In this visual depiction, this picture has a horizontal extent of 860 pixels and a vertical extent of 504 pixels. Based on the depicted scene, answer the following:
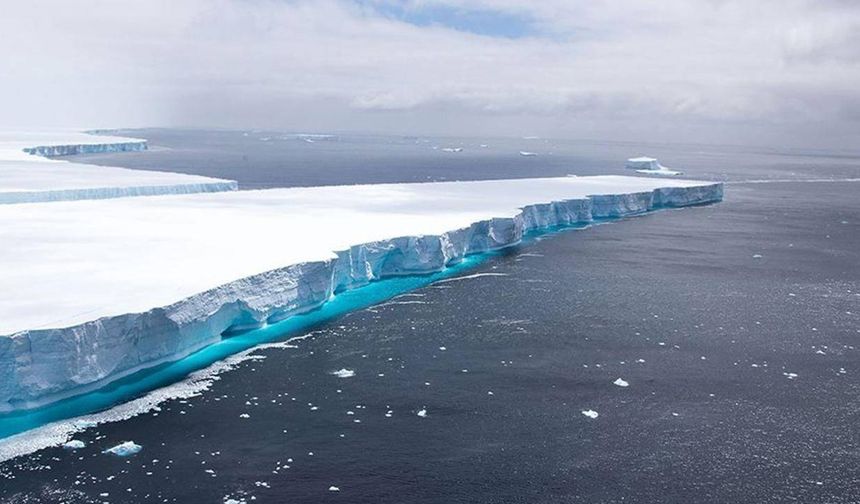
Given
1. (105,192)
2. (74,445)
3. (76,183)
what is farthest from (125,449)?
(76,183)

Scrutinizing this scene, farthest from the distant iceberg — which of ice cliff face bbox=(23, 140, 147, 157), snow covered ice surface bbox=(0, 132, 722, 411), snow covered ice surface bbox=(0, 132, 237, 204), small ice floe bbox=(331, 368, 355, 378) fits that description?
small ice floe bbox=(331, 368, 355, 378)

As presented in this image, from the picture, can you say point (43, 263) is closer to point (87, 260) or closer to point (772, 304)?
point (87, 260)

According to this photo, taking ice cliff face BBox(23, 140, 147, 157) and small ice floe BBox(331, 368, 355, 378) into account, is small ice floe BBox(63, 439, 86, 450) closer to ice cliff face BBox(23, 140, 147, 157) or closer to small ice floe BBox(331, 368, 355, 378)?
small ice floe BBox(331, 368, 355, 378)

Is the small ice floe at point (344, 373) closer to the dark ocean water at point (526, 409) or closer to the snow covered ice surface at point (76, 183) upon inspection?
the dark ocean water at point (526, 409)

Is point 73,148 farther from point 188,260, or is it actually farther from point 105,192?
point 188,260

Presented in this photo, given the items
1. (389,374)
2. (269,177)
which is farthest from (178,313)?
(269,177)

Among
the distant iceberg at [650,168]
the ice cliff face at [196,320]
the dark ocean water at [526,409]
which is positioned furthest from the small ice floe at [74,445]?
the distant iceberg at [650,168]
